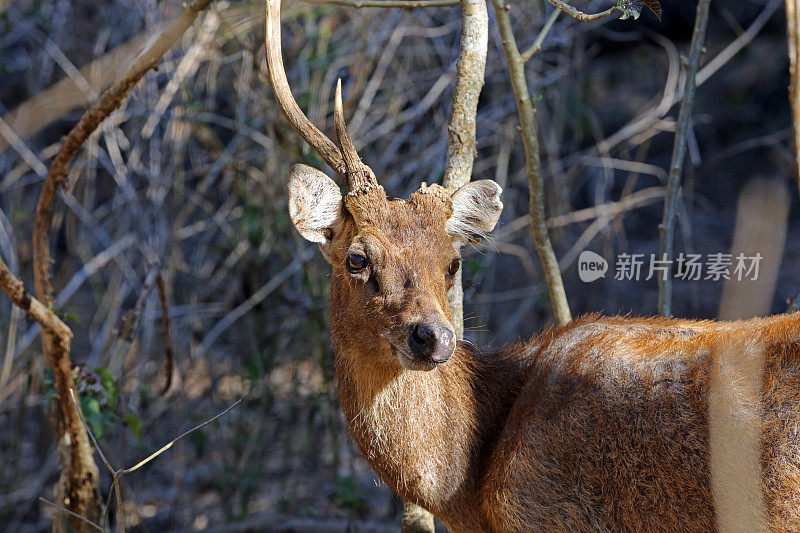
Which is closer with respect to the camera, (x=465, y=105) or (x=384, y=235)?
(x=384, y=235)

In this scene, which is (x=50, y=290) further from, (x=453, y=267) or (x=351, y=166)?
(x=453, y=267)

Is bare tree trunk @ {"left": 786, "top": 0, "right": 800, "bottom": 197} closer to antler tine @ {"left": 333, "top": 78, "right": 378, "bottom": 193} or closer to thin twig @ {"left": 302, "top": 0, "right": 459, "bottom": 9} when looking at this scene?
thin twig @ {"left": 302, "top": 0, "right": 459, "bottom": 9}

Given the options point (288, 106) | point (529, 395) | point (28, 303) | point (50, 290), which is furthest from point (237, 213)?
point (529, 395)

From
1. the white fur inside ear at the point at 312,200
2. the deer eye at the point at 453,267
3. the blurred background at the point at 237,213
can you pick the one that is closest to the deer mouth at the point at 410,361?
the deer eye at the point at 453,267

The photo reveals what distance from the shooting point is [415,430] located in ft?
11.2

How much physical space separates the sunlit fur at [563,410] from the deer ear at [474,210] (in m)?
0.17

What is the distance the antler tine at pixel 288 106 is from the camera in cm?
344

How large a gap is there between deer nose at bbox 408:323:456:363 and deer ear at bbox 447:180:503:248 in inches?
29.9

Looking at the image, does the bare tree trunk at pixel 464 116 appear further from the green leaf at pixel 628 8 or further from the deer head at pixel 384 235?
the green leaf at pixel 628 8

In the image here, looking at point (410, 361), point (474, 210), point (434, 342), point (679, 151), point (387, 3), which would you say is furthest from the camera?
point (679, 151)

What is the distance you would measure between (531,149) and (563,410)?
5.30 feet

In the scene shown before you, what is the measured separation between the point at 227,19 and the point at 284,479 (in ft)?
12.3

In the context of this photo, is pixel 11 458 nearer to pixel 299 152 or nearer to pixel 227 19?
pixel 299 152

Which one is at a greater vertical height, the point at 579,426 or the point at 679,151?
the point at 679,151
